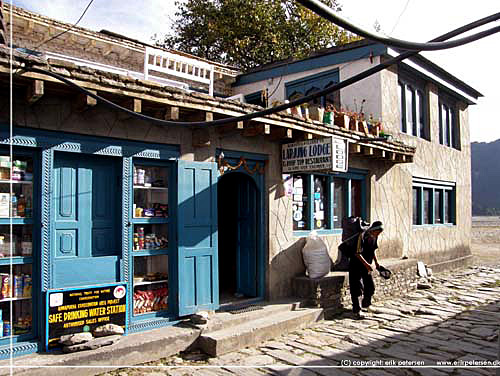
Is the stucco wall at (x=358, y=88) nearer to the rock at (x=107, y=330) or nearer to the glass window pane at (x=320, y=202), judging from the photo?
the glass window pane at (x=320, y=202)

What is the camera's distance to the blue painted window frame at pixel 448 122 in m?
15.9

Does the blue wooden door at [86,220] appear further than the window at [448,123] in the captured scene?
No

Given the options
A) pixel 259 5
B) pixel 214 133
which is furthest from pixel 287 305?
pixel 259 5

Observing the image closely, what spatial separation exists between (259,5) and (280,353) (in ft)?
54.6


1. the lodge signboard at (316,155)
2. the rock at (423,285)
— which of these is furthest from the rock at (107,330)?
the rock at (423,285)

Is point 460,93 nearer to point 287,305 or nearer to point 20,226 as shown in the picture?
point 287,305

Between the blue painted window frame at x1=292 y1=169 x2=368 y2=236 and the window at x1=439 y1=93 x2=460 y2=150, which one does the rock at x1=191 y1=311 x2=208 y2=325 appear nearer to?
the blue painted window frame at x1=292 y1=169 x2=368 y2=236

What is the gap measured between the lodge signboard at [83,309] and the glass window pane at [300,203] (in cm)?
421

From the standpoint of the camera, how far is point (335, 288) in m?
8.98

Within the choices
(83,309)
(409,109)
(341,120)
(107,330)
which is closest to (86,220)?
(83,309)

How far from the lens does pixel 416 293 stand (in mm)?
11305

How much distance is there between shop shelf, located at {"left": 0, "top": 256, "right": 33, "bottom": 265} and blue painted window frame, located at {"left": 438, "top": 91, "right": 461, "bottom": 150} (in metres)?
13.9

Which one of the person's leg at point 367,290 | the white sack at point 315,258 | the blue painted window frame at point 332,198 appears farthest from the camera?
the blue painted window frame at point 332,198

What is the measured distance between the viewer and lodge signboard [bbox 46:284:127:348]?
562cm
